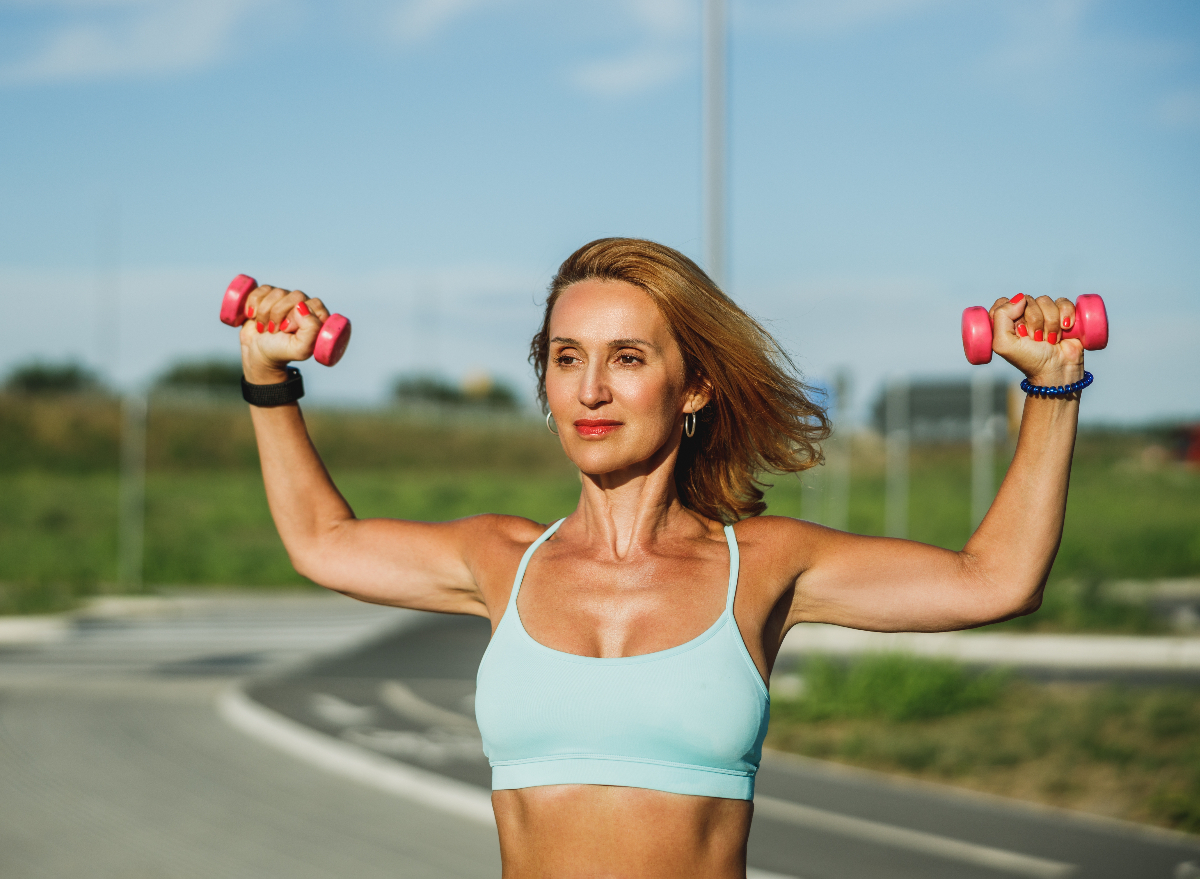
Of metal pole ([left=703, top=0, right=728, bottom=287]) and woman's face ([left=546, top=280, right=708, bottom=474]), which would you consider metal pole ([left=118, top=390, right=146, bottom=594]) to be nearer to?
metal pole ([left=703, top=0, right=728, bottom=287])

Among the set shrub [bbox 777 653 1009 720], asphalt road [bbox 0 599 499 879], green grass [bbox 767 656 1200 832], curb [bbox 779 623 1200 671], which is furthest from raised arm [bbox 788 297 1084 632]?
curb [bbox 779 623 1200 671]

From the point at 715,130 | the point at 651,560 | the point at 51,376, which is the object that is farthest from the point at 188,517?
the point at 51,376

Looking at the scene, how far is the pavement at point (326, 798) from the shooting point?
20.0 feet

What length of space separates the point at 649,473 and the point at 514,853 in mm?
700

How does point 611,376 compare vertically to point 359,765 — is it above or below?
above

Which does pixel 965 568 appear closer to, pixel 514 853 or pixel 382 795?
pixel 514 853

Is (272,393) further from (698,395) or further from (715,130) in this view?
(715,130)

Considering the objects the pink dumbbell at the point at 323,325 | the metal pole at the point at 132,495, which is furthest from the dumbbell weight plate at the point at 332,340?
the metal pole at the point at 132,495

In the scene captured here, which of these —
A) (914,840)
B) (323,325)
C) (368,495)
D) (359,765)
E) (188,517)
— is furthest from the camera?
(368,495)

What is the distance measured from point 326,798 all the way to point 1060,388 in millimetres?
6137

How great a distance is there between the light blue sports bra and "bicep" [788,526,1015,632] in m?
0.23

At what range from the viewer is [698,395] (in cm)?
236

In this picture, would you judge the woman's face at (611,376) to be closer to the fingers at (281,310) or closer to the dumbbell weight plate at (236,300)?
the fingers at (281,310)

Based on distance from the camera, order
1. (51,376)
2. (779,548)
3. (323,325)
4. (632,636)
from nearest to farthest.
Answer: (632,636) < (779,548) < (323,325) < (51,376)
